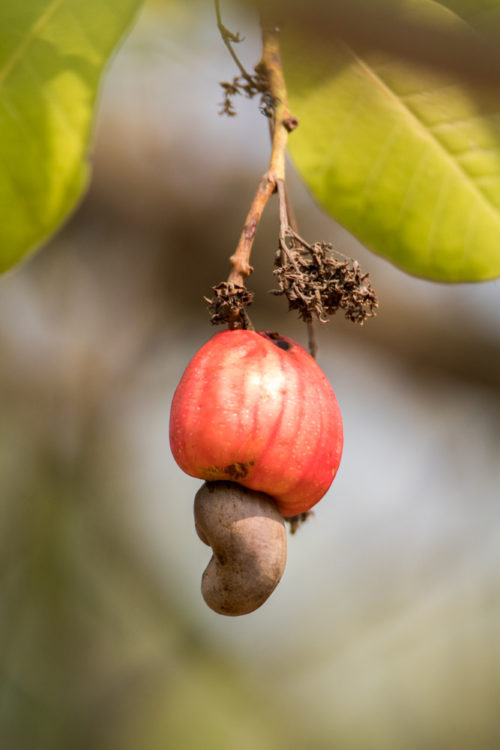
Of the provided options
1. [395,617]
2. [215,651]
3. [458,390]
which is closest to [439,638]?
[395,617]

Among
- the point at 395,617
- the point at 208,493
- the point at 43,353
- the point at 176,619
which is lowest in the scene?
the point at 208,493

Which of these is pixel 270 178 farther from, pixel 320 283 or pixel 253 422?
pixel 253 422

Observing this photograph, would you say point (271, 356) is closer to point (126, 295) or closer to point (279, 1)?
point (279, 1)

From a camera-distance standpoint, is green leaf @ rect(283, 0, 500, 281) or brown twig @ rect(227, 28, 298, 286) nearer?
brown twig @ rect(227, 28, 298, 286)

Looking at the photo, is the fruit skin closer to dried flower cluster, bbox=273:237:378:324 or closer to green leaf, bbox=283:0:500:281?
dried flower cluster, bbox=273:237:378:324

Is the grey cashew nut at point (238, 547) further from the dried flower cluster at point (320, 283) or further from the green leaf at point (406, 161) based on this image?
the green leaf at point (406, 161)

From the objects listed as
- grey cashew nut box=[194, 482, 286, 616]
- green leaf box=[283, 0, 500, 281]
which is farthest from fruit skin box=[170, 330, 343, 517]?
green leaf box=[283, 0, 500, 281]

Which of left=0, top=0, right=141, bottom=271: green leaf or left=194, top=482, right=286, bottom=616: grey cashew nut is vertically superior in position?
left=0, top=0, right=141, bottom=271: green leaf
